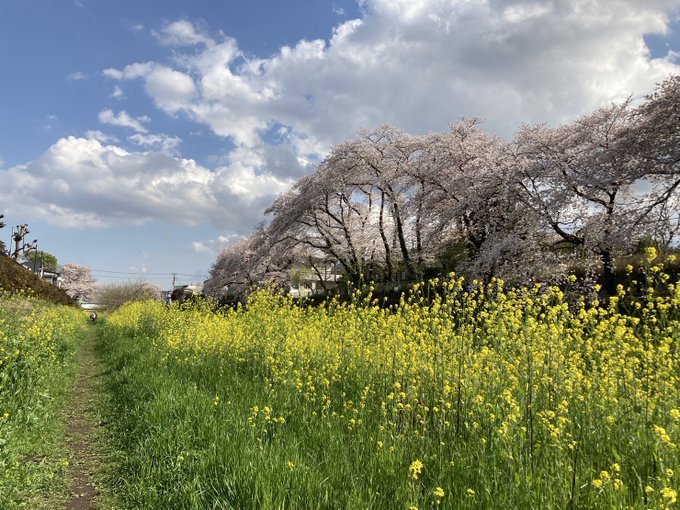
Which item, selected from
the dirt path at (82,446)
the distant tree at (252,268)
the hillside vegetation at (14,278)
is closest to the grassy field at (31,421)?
the dirt path at (82,446)

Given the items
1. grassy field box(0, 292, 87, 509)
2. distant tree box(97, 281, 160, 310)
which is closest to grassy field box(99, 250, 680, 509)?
grassy field box(0, 292, 87, 509)

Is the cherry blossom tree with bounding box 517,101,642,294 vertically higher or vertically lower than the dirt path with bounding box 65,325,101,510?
higher

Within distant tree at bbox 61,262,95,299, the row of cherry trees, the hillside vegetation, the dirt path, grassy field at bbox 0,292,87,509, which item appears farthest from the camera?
distant tree at bbox 61,262,95,299

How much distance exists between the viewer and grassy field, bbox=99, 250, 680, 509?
3.11m

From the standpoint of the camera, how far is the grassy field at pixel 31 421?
14.7 ft

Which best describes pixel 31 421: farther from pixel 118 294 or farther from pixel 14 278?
pixel 118 294

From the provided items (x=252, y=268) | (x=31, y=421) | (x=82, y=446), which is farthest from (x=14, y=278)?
(x=82, y=446)

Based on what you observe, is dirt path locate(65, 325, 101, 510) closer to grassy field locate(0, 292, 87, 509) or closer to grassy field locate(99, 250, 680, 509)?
grassy field locate(0, 292, 87, 509)

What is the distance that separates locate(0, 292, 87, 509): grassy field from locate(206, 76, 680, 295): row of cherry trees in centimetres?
547

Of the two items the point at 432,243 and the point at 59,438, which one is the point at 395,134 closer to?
the point at 432,243

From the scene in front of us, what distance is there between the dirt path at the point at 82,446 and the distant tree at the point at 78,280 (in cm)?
7950

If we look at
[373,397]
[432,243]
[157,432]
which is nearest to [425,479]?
[373,397]

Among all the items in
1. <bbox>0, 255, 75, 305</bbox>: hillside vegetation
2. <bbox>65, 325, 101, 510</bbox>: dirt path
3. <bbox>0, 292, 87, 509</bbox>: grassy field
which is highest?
<bbox>0, 255, 75, 305</bbox>: hillside vegetation

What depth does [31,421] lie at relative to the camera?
6.07 metres
